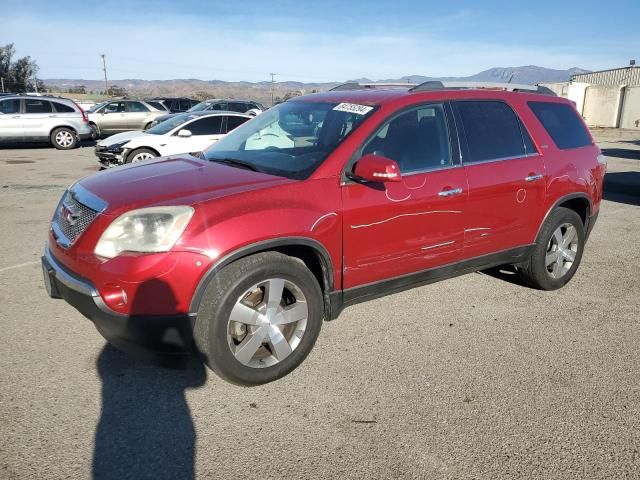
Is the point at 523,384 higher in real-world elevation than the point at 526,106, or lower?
lower

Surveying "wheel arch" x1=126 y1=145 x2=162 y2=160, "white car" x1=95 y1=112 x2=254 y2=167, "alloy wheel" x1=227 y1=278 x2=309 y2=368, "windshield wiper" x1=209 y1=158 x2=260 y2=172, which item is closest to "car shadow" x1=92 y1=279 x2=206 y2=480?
"alloy wheel" x1=227 y1=278 x2=309 y2=368

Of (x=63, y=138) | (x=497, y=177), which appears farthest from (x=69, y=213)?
(x=63, y=138)

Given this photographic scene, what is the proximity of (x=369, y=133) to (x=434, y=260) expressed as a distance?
42.7 inches

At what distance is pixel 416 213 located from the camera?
365 cm

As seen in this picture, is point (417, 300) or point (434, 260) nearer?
point (434, 260)

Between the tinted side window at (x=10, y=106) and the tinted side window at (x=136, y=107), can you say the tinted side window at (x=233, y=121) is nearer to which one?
the tinted side window at (x=10, y=106)

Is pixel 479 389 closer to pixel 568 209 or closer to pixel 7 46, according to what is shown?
pixel 568 209

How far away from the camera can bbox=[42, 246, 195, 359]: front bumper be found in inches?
111

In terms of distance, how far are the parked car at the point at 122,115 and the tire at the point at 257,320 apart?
747 inches

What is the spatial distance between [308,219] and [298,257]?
0.33m

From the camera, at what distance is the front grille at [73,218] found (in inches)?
122

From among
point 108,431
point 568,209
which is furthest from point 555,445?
point 568,209

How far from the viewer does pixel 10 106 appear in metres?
15.8

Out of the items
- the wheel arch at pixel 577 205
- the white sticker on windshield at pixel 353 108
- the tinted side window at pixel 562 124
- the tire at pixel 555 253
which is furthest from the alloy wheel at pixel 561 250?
the white sticker on windshield at pixel 353 108
